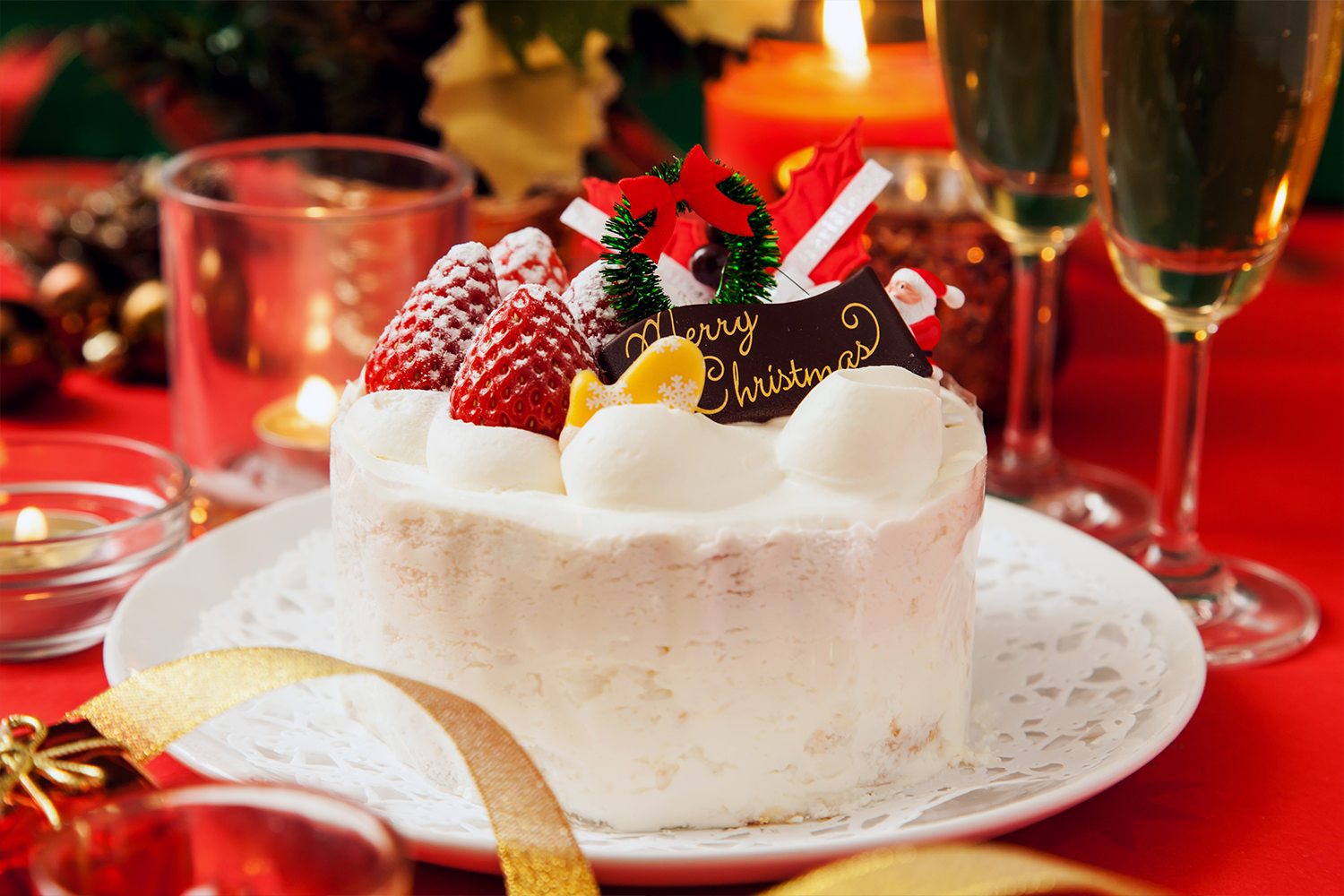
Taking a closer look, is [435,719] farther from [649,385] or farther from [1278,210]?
[1278,210]

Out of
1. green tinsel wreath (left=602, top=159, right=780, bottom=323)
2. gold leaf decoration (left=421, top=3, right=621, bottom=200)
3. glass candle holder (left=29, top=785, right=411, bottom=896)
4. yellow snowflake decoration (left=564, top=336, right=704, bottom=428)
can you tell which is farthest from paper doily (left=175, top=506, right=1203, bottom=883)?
gold leaf decoration (left=421, top=3, right=621, bottom=200)

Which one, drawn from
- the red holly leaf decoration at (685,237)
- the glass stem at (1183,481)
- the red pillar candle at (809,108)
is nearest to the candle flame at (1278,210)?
→ the glass stem at (1183,481)

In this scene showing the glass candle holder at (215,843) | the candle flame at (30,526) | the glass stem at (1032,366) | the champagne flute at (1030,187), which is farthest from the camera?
the glass stem at (1032,366)

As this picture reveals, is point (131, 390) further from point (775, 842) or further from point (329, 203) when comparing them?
point (775, 842)

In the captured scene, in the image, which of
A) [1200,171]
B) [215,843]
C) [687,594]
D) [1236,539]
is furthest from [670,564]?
[1236,539]

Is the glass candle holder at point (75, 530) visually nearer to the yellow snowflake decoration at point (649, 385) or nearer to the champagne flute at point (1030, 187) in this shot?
the yellow snowflake decoration at point (649, 385)
